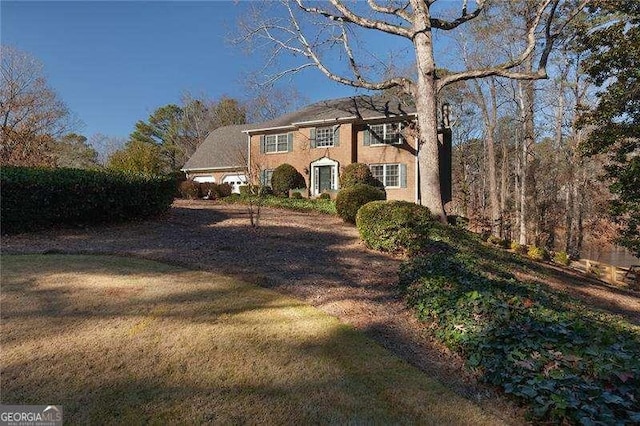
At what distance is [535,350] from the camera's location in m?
3.26

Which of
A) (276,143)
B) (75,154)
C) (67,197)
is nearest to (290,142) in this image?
(276,143)

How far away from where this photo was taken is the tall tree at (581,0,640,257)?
11.4 metres

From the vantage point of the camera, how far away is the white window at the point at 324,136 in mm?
22359

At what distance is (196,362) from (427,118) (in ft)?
31.9

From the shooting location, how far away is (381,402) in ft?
9.74

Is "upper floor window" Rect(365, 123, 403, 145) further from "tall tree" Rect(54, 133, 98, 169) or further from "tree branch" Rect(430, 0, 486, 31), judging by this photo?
"tall tree" Rect(54, 133, 98, 169)

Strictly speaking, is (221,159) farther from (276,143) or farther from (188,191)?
(188,191)

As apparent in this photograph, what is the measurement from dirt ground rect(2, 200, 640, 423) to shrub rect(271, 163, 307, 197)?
1159 centimetres

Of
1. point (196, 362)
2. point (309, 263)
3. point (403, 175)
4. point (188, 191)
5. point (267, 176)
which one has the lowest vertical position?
point (196, 362)

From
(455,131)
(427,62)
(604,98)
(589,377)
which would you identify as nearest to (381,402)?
(589,377)

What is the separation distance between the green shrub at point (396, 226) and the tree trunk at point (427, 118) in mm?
2714

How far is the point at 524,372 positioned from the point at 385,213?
5213mm

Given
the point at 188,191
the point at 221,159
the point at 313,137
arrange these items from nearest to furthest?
the point at 188,191 < the point at 313,137 < the point at 221,159

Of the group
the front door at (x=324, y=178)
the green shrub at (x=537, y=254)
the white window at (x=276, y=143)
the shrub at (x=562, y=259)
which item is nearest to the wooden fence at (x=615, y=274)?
the shrub at (x=562, y=259)
